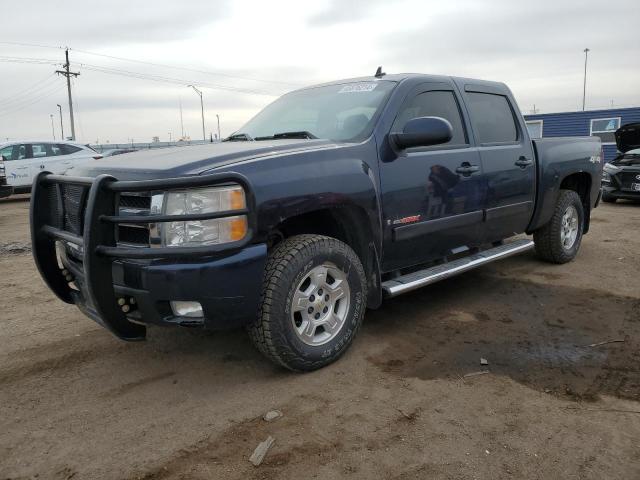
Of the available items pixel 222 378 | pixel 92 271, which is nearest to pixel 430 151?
pixel 222 378

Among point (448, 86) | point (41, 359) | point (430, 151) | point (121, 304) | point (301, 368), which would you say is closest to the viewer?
point (121, 304)

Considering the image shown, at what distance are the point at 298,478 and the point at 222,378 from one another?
112cm

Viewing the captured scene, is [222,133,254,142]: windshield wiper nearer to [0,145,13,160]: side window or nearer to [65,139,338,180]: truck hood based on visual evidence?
[65,139,338,180]: truck hood

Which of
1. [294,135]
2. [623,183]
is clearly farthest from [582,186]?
[623,183]

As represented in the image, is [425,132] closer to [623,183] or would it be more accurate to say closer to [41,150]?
[623,183]

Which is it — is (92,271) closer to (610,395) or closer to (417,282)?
(417,282)

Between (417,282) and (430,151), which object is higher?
(430,151)

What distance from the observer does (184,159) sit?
3.01 meters

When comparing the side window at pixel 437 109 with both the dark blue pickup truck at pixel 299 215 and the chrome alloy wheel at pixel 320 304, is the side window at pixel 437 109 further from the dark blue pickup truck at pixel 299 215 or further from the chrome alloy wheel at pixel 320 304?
the chrome alloy wheel at pixel 320 304

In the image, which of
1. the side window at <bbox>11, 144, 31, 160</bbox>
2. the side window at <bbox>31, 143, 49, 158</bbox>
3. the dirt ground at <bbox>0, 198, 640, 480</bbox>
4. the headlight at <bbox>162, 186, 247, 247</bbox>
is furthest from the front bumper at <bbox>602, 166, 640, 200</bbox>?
the side window at <bbox>11, 144, 31, 160</bbox>

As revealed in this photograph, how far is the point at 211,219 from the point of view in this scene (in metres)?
2.71

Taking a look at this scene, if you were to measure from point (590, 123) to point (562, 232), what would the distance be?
62.2ft

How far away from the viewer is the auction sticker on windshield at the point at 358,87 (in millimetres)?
4077

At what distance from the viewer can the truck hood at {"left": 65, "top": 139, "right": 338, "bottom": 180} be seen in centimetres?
283
